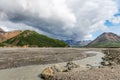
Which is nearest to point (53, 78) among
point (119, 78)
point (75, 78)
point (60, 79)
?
point (60, 79)

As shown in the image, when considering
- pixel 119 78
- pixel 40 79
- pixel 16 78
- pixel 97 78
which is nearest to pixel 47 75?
pixel 40 79

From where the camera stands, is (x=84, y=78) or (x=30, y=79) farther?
(x=30, y=79)

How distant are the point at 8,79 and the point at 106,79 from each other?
1811cm

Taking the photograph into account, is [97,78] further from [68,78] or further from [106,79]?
[68,78]

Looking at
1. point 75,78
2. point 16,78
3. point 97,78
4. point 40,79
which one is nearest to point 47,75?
point 40,79

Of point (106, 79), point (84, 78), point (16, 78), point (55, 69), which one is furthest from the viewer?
point (55, 69)

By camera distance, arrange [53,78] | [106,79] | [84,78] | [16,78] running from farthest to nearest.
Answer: [16,78]
[53,78]
[84,78]
[106,79]

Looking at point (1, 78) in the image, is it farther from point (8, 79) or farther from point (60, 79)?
point (60, 79)

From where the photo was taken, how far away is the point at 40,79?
131 feet

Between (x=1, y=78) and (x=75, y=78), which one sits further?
(x=1, y=78)

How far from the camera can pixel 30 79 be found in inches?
1567

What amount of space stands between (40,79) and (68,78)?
704cm

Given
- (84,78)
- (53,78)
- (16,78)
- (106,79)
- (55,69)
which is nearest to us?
(106,79)

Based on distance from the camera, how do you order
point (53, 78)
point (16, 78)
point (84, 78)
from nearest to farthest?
1. point (84, 78)
2. point (53, 78)
3. point (16, 78)
